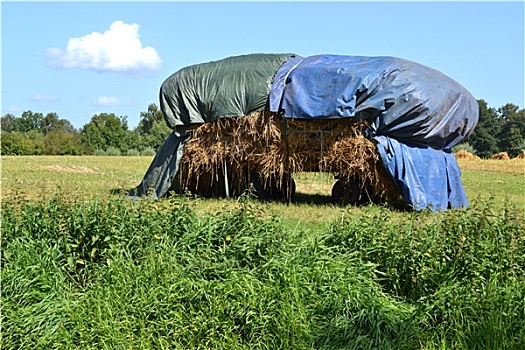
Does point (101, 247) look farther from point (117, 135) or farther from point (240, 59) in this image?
point (117, 135)

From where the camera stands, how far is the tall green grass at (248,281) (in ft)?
18.9

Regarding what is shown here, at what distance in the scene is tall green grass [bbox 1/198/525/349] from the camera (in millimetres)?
5746

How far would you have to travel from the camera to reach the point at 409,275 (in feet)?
21.7

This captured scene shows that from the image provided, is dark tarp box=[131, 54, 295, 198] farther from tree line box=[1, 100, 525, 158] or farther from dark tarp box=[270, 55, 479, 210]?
tree line box=[1, 100, 525, 158]

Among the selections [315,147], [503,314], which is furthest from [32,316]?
[315,147]

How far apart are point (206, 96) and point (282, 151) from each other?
6.61 ft

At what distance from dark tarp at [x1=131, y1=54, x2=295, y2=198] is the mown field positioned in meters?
5.77

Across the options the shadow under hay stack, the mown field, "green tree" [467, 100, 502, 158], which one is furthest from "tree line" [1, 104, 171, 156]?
the mown field

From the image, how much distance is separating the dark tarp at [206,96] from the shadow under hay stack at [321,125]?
2 centimetres

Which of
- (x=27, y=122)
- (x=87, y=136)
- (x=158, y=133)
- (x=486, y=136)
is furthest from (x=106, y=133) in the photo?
(x=486, y=136)

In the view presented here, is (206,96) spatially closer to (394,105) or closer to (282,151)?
(282,151)

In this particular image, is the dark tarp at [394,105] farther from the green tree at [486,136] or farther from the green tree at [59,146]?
the green tree at [486,136]

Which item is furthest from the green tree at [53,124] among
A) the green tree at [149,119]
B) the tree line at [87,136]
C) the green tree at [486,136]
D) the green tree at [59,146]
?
the green tree at [486,136]

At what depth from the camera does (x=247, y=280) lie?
6.26 meters
